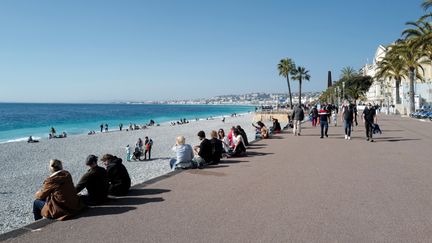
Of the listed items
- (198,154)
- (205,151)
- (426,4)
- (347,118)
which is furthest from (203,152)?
(426,4)

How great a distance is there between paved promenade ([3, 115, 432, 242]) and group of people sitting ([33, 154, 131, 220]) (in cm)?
23

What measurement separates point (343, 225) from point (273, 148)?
805 centimetres

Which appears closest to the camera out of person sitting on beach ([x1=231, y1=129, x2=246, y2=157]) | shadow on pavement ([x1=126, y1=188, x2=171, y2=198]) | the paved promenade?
the paved promenade

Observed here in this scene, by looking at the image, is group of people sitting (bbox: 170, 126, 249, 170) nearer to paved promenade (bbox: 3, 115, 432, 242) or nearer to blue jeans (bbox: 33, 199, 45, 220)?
paved promenade (bbox: 3, 115, 432, 242)

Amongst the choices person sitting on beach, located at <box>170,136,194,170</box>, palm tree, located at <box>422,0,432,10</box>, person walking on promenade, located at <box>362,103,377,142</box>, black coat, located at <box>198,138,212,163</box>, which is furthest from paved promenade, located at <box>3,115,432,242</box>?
palm tree, located at <box>422,0,432,10</box>

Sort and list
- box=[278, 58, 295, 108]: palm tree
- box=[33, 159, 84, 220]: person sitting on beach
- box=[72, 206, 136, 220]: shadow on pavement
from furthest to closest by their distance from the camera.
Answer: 1. box=[278, 58, 295, 108]: palm tree
2. box=[72, 206, 136, 220]: shadow on pavement
3. box=[33, 159, 84, 220]: person sitting on beach

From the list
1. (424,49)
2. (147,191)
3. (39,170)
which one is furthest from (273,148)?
(424,49)

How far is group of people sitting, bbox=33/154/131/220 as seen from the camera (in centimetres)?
498

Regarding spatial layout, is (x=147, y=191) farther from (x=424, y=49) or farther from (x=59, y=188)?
(x=424, y=49)

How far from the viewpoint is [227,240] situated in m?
4.10

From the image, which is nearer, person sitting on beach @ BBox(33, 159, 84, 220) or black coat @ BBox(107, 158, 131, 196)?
person sitting on beach @ BBox(33, 159, 84, 220)

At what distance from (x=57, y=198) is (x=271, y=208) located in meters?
3.12

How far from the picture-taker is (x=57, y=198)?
501cm

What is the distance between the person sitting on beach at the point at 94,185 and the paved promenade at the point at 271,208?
29 centimetres
